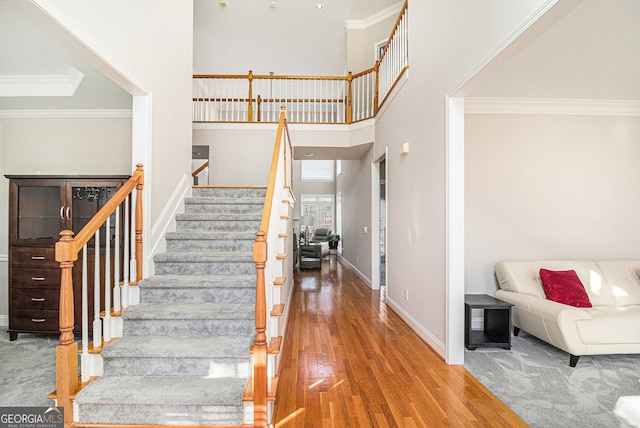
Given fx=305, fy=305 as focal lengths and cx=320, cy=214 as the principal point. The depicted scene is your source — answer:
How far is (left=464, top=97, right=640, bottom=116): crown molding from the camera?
12.3 feet

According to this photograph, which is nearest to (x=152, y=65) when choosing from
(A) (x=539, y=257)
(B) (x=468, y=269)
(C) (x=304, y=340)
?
(C) (x=304, y=340)

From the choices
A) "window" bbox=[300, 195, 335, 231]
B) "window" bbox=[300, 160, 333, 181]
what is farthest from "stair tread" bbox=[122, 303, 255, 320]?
"window" bbox=[300, 160, 333, 181]

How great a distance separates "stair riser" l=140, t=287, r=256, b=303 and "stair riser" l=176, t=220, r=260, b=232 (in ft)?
3.37

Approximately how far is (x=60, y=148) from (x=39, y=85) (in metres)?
0.88

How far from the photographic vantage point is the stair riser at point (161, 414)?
1872mm

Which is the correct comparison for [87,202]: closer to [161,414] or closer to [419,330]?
[161,414]

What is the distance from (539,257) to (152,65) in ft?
16.1

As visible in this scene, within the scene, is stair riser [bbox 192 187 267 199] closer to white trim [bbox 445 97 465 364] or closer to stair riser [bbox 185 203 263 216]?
stair riser [bbox 185 203 263 216]

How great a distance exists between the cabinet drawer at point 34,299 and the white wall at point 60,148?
981 mm

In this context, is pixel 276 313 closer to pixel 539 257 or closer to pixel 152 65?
pixel 152 65

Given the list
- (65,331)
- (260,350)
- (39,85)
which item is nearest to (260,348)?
(260,350)

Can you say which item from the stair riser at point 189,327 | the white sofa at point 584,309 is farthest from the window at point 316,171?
the stair riser at point 189,327

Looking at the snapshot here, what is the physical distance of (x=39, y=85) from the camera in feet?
10.8

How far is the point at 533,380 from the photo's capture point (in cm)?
246
